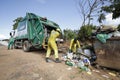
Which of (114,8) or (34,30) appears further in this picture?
(114,8)

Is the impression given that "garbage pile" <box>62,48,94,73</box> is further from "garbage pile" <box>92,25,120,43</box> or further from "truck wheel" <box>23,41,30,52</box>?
"truck wheel" <box>23,41,30,52</box>

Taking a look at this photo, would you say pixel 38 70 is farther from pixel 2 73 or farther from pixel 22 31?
pixel 22 31

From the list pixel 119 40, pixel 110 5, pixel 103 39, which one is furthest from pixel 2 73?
pixel 110 5

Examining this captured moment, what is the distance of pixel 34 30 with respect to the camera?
8312 millimetres

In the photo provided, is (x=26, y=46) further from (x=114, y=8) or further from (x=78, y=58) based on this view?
(x=114, y=8)

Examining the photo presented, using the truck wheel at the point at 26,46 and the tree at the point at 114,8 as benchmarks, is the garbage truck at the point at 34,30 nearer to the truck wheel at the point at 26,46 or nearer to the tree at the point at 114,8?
the truck wheel at the point at 26,46

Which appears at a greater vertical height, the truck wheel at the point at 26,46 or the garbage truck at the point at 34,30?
the garbage truck at the point at 34,30

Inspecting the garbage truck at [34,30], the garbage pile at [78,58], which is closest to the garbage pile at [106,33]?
the garbage pile at [78,58]

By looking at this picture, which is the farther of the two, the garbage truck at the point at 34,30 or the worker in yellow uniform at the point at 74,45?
the garbage truck at the point at 34,30

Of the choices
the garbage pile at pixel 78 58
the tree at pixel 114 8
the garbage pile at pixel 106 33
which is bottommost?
the garbage pile at pixel 78 58

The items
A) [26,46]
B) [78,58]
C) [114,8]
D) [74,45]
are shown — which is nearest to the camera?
[78,58]

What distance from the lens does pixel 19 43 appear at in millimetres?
10281

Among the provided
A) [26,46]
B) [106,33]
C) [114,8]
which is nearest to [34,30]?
[26,46]

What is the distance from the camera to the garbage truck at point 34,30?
25.6 feet
